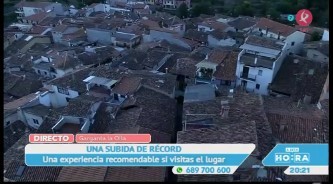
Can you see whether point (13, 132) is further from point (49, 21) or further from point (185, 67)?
point (49, 21)

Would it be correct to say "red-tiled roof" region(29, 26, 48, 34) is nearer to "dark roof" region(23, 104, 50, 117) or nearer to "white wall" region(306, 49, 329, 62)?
"dark roof" region(23, 104, 50, 117)

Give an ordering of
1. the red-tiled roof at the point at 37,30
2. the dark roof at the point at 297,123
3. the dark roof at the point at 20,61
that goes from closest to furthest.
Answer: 1. the dark roof at the point at 297,123
2. the dark roof at the point at 20,61
3. the red-tiled roof at the point at 37,30

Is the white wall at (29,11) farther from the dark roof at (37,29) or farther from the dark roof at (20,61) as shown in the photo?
the dark roof at (20,61)

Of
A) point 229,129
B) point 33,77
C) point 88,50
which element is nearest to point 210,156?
point 229,129

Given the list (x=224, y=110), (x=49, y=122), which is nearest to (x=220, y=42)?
(x=224, y=110)

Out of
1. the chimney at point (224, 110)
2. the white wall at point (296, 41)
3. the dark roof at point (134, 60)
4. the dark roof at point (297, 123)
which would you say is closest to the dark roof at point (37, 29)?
the dark roof at point (134, 60)
